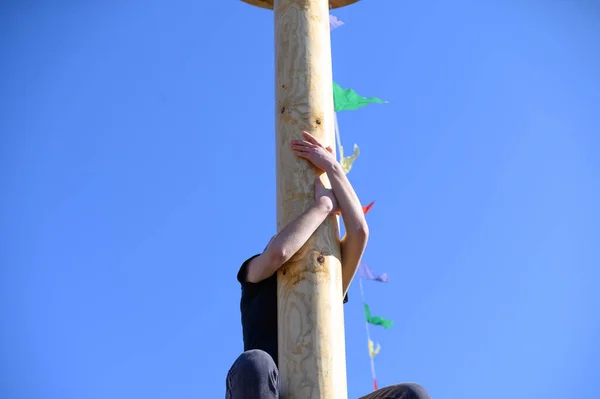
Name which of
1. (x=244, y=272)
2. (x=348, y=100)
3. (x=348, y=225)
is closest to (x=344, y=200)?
(x=348, y=225)

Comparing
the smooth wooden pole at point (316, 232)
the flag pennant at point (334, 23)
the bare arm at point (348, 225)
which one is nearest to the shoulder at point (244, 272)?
the smooth wooden pole at point (316, 232)

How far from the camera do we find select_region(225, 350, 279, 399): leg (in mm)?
2688

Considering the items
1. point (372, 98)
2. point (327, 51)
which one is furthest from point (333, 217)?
point (372, 98)

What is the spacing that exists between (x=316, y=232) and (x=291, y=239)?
0.52ft

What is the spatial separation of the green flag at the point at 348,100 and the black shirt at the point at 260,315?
4.95 ft

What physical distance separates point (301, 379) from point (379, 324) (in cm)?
A: 338

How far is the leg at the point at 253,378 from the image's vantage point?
2688mm

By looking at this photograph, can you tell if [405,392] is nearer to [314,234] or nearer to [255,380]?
[255,380]

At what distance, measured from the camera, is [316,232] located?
3.19 meters

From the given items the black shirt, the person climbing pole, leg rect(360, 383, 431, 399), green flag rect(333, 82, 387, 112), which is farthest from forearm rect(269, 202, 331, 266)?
green flag rect(333, 82, 387, 112)

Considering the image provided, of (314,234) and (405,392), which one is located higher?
(314,234)

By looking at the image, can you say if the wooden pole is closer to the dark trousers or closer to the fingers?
the fingers

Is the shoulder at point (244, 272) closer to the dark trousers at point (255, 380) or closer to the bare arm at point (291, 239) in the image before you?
the bare arm at point (291, 239)

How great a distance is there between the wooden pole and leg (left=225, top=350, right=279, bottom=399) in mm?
159
